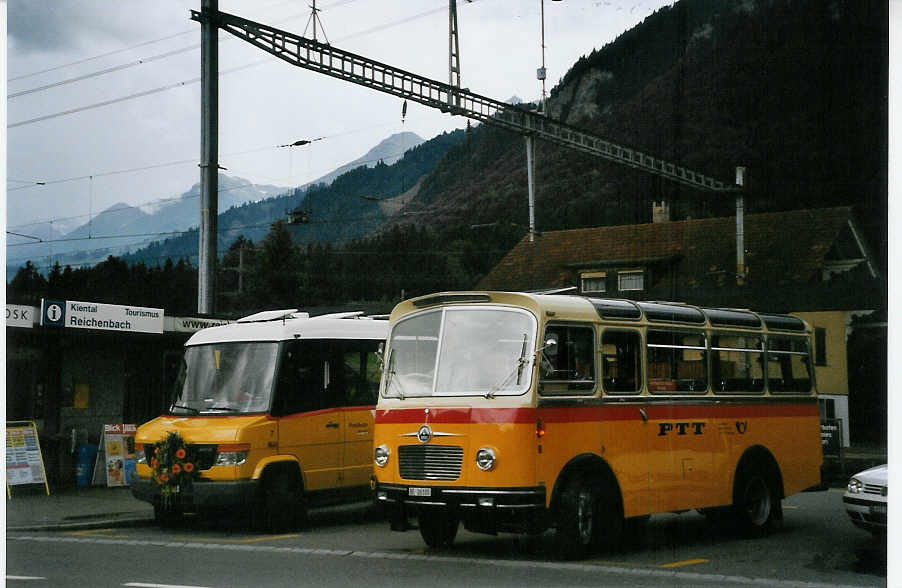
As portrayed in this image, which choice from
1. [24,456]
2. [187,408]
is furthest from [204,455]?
[24,456]

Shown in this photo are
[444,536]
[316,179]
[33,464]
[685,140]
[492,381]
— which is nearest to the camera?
[492,381]

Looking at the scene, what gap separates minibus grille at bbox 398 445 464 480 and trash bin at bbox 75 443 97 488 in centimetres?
948

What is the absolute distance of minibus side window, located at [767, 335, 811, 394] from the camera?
47.5ft

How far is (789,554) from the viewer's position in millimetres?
12516

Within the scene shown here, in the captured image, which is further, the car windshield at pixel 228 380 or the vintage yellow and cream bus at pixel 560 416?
the car windshield at pixel 228 380

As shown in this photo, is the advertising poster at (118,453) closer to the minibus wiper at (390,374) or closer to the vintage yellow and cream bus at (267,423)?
the vintage yellow and cream bus at (267,423)

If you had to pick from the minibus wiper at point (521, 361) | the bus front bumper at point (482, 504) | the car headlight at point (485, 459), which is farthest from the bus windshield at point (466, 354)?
the bus front bumper at point (482, 504)

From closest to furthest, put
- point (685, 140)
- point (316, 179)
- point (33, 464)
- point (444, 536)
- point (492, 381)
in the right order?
point (492, 381) < point (444, 536) < point (685, 140) < point (316, 179) < point (33, 464)

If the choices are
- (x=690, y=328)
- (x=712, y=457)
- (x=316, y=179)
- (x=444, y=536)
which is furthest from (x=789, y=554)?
(x=316, y=179)

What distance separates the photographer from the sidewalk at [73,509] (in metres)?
15.3

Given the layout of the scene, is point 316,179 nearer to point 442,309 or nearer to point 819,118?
point 442,309

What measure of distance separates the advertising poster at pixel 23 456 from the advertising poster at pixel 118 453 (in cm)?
137

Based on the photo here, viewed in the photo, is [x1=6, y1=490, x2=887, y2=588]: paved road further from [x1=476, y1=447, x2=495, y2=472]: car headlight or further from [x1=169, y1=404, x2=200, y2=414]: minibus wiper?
[x1=169, y1=404, x2=200, y2=414]: minibus wiper

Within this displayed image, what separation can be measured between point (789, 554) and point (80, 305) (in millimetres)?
11818
